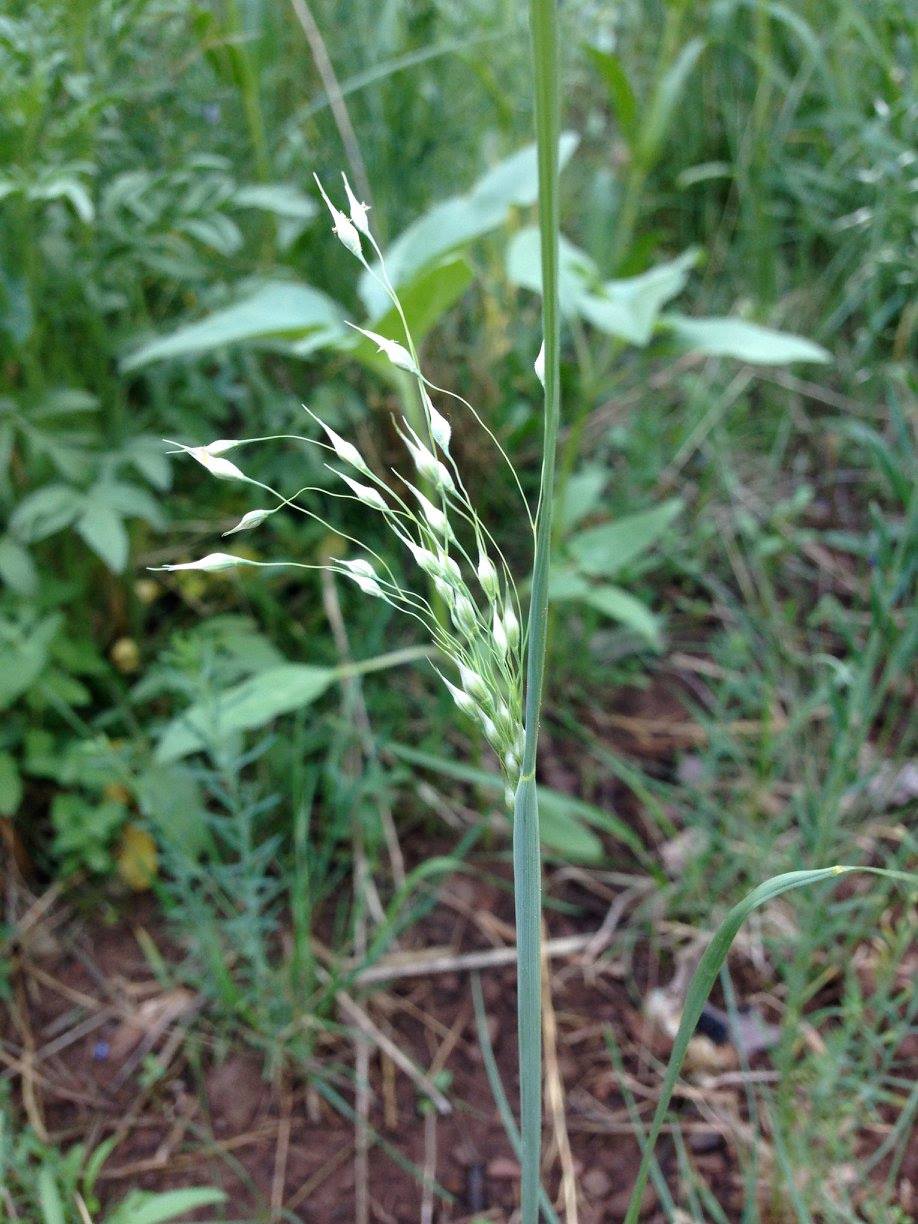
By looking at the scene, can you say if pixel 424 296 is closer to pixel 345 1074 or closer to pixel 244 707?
pixel 244 707

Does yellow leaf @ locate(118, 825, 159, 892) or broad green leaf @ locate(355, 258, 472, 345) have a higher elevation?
broad green leaf @ locate(355, 258, 472, 345)

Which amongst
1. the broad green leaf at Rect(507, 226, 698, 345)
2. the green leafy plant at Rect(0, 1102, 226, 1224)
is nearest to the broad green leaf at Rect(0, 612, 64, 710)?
the green leafy plant at Rect(0, 1102, 226, 1224)

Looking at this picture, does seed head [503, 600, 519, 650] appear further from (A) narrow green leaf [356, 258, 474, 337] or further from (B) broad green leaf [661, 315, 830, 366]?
(B) broad green leaf [661, 315, 830, 366]

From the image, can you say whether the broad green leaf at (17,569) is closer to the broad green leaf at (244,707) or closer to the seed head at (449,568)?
the broad green leaf at (244,707)

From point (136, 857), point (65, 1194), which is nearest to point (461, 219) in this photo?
point (136, 857)

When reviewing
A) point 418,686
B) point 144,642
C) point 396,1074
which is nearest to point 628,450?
point 418,686
